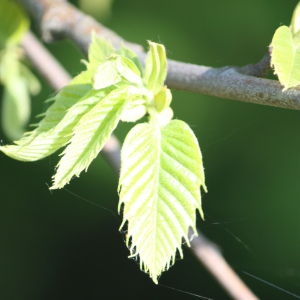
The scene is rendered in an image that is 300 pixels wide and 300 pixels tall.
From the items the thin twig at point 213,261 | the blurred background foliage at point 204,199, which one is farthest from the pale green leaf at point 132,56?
the blurred background foliage at point 204,199

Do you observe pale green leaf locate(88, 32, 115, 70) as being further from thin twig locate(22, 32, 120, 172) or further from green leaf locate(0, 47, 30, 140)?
green leaf locate(0, 47, 30, 140)

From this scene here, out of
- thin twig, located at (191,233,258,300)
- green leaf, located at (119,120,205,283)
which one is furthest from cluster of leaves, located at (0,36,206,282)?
thin twig, located at (191,233,258,300)

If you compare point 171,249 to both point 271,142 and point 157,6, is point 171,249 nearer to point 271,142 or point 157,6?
point 271,142

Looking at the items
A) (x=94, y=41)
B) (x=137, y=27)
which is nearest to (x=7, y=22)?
(x=137, y=27)

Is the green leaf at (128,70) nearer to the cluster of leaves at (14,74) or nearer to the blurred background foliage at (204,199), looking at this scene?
the cluster of leaves at (14,74)

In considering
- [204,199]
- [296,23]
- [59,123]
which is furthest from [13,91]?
[296,23]

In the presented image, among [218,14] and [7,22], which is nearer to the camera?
[7,22]

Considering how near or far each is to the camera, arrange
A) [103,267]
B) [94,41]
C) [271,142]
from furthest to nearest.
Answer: [103,267] < [271,142] < [94,41]
